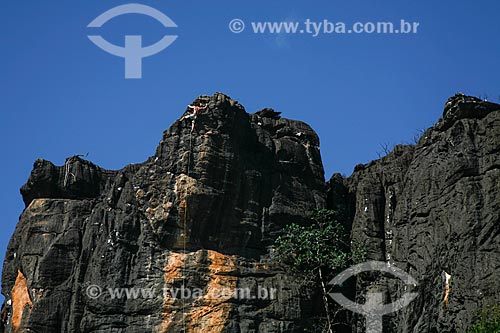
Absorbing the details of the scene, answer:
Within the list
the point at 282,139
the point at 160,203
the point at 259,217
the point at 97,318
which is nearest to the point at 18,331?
the point at 97,318

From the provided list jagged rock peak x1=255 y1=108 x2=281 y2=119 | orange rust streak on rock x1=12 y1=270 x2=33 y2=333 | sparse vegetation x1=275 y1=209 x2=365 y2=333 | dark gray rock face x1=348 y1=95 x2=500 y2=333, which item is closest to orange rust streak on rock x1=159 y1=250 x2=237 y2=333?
sparse vegetation x1=275 y1=209 x2=365 y2=333

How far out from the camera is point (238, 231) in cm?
3391

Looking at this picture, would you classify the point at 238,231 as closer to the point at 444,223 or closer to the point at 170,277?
the point at 170,277

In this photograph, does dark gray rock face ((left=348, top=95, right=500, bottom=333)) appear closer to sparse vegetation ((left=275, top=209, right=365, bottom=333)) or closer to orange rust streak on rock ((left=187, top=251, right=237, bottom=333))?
sparse vegetation ((left=275, top=209, right=365, bottom=333))

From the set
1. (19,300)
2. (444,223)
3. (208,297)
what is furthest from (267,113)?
(19,300)

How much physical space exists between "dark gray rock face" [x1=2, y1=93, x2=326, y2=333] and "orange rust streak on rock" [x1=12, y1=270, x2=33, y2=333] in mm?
41

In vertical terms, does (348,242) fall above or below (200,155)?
below

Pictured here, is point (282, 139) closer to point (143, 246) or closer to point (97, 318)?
point (143, 246)

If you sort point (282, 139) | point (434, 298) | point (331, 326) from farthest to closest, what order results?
1. point (282, 139)
2. point (331, 326)
3. point (434, 298)

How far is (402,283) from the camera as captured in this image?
32.7 meters

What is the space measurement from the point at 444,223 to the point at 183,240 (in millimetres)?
7671

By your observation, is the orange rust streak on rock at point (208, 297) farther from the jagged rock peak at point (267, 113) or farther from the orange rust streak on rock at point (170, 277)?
the jagged rock peak at point (267, 113)

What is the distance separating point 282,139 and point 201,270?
5.98m

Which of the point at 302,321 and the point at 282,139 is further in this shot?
the point at 282,139
